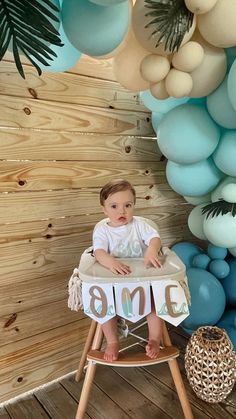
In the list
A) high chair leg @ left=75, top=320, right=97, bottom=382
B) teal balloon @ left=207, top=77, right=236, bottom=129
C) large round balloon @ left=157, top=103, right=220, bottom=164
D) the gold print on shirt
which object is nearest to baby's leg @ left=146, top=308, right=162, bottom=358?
the gold print on shirt

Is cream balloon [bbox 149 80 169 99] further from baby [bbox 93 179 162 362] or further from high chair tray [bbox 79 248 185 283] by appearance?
high chair tray [bbox 79 248 185 283]

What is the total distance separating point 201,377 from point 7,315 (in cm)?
77

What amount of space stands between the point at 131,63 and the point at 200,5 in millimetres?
309

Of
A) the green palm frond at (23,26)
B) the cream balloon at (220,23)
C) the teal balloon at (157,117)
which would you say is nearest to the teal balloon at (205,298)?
the teal balloon at (157,117)

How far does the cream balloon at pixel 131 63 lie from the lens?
3.04ft

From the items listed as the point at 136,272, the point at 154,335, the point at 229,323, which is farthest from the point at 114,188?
the point at 229,323

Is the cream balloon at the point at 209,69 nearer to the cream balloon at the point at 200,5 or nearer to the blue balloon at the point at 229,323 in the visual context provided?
the cream balloon at the point at 200,5

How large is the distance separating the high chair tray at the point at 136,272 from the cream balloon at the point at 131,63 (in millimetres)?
572

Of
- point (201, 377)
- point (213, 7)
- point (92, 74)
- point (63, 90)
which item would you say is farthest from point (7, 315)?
point (213, 7)

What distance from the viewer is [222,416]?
121 centimetres

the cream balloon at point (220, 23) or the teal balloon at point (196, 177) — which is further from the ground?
the cream balloon at point (220, 23)

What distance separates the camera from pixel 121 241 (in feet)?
3.80

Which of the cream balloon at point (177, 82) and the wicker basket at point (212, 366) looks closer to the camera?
the cream balloon at point (177, 82)

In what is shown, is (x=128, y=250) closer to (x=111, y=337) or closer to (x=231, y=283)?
(x=111, y=337)
